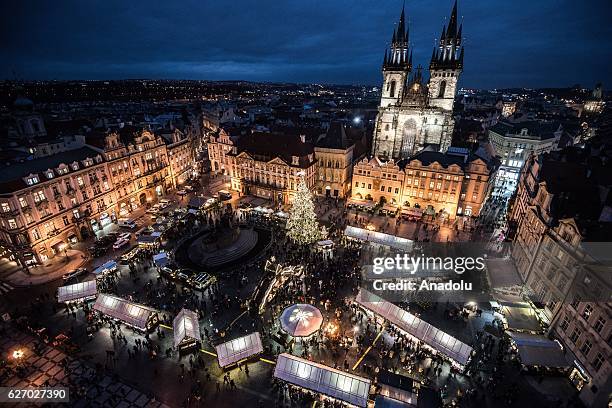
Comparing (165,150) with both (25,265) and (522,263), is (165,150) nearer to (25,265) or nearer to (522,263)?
(25,265)

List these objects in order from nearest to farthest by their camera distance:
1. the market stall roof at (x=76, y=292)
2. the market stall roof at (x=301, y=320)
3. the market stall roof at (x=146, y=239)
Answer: the market stall roof at (x=301, y=320) → the market stall roof at (x=76, y=292) → the market stall roof at (x=146, y=239)

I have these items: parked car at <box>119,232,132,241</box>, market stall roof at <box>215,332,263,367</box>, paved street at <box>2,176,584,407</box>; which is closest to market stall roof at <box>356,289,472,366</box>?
paved street at <box>2,176,584,407</box>

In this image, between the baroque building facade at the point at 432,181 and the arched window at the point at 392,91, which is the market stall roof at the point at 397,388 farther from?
the arched window at the point at 392,91

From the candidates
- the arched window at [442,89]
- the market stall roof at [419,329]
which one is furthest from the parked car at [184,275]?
the arched window at [442,89]

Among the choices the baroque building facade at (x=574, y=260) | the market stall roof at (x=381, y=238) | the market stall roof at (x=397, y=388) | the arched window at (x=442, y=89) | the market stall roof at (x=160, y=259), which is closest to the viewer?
the market stall roof at (x=397, y=388)

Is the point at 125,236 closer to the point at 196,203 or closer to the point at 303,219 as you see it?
the point at 196,203

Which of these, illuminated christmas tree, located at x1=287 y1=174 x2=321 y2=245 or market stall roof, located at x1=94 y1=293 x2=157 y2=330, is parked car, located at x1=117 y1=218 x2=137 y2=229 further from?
illuminated christmas tree, located at x1=287 y1=174 x2=321 y2=245
